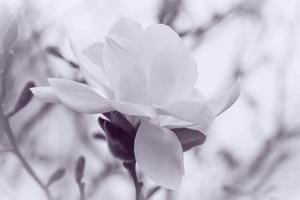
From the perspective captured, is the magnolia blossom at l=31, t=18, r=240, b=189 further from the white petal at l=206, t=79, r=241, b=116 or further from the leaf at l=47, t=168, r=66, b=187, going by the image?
the leaf at l=47, t=168, r=66, b=187

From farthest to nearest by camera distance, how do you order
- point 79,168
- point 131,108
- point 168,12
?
1. point 168,12
2. point 79,168
3. point 131,108

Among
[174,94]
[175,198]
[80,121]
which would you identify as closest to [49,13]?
[80,121]

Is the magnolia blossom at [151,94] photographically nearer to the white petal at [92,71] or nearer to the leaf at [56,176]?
the white petal at [92,71]

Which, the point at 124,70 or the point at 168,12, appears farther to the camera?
the point at 168,12

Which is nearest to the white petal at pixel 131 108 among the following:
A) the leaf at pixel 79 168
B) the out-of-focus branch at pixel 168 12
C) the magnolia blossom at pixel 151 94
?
the magnolia blossom at pixel 151 94

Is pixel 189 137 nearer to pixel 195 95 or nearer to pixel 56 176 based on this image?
pixel 195 95

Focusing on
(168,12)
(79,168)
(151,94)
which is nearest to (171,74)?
(151,94)

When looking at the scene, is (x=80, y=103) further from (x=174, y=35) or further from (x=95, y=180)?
Answer: (x=95, y=180)
